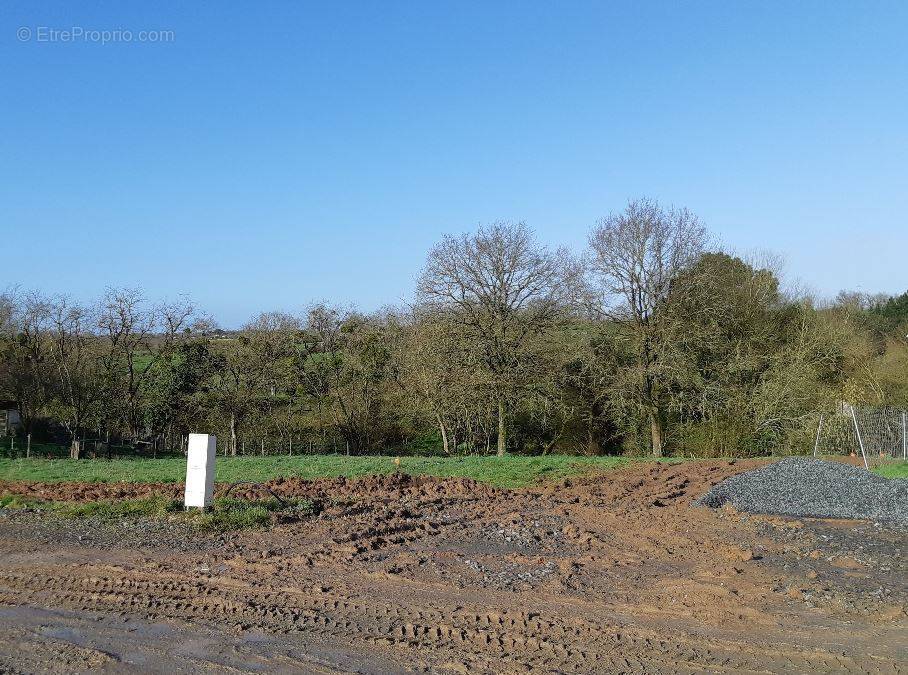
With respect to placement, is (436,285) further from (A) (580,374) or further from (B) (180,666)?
(B) (180,666)

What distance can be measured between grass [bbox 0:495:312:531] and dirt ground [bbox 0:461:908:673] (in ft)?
1.38

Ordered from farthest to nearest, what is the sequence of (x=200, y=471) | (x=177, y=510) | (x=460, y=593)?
(x=177, y=510)
(x=200, y=471)
(x=460, y=593)

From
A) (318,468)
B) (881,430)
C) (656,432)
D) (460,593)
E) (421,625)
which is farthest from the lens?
(656,432)

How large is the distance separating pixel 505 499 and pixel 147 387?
76.0ft

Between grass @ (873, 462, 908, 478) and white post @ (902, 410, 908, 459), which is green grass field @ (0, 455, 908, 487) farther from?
white post @ (902, 410, 908, 459)

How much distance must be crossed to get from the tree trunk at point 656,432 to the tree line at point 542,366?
7 centimetres

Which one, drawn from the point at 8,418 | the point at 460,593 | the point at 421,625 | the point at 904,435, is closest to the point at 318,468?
the point at 460,593

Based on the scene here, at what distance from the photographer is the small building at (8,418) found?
30344 millimetres

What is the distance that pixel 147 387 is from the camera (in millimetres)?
32781

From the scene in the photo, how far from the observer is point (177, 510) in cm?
1281

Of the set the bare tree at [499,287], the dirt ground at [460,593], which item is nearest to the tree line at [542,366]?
the bare tree at [499,287]

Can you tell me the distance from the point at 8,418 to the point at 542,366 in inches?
875

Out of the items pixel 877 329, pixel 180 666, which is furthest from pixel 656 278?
pixel 180 666

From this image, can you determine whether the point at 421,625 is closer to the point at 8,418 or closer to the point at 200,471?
the point at 200,471
